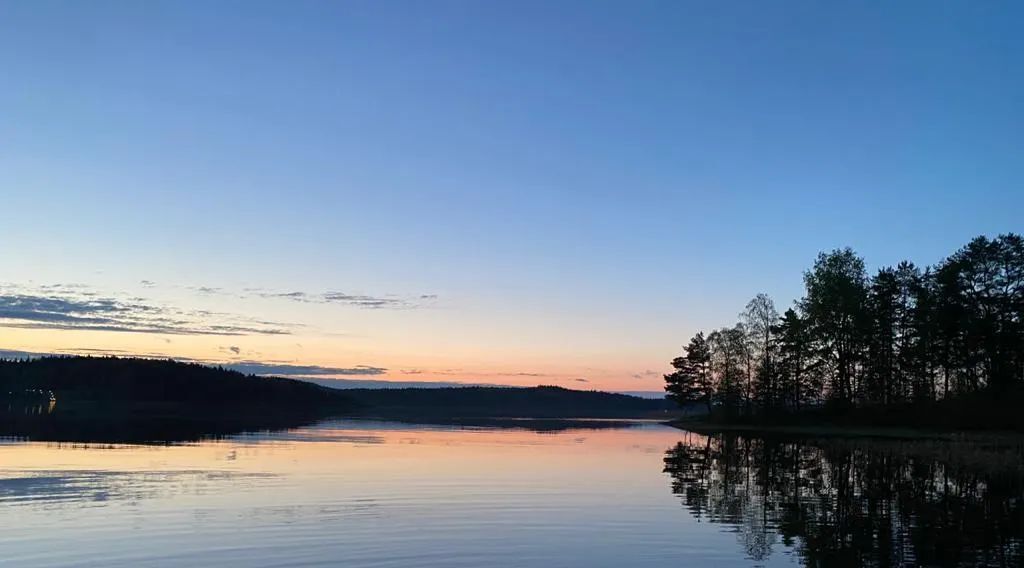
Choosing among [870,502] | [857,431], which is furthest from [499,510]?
[857,431]

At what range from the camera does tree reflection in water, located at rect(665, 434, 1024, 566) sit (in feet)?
66.5

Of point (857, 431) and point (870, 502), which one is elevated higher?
point (857, 431)

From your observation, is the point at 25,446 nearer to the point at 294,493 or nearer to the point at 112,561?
the point at 294,493

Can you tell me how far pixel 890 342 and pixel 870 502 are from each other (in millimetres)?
61405

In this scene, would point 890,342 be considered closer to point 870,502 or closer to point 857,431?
point 857,431

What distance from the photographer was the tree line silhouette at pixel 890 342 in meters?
72.5

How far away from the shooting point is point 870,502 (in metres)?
29.5

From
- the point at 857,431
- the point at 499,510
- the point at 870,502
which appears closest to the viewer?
the point at 499,510

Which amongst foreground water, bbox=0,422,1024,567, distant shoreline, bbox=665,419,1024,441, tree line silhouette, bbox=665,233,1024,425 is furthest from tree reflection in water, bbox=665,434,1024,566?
tree line silhouette, bbox=665,233,1024,425

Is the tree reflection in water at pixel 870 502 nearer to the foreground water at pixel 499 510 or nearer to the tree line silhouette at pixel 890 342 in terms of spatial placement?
the foreground water at pixel 499 510

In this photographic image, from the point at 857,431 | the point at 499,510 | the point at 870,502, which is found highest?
the point at 857,431

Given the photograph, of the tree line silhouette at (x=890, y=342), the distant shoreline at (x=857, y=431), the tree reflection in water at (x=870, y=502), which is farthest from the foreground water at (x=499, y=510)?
the tree line silhouette at (x=890, y=342)

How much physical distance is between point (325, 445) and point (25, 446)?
19.0 meters

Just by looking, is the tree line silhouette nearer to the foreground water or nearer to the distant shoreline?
the distant shoreline
